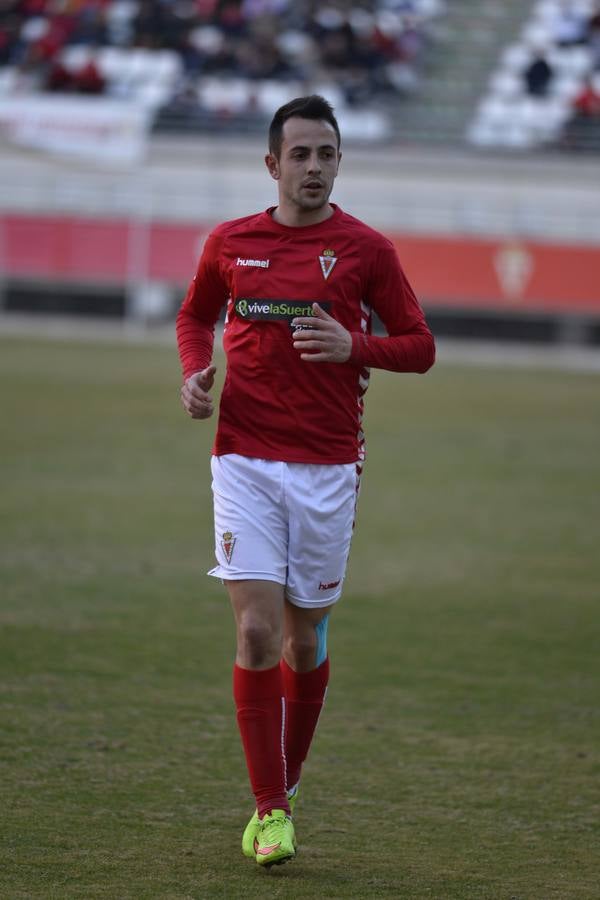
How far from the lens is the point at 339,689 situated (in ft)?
19.5

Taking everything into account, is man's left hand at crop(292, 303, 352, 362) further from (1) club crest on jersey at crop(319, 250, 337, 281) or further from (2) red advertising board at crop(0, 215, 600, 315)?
(2) red advertising board at crop(0, 215, 600, 315)

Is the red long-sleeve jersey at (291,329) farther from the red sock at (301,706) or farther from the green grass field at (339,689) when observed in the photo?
the green grass field at (339,689)

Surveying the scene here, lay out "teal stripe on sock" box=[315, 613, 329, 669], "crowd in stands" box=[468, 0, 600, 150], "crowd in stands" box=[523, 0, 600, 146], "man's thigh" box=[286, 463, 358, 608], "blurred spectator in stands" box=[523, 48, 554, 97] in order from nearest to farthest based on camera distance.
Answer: "man's thigh" box=[286, 463, 358, 608] → "teal stripe on sock" box=[315, 613, 329, 669] → "crowd in stands" box=[523, 0, 600, 146] → "crowd in stands" box=[468, 0, 600, 150] → "blurred spectator in stands" box=[523, 48, 554, 97]

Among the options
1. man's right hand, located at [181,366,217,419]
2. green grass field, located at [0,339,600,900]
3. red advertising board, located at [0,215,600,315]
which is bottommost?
red advertising board, located at [0,215,600,315]

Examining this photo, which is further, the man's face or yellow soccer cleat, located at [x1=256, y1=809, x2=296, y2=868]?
the man's face

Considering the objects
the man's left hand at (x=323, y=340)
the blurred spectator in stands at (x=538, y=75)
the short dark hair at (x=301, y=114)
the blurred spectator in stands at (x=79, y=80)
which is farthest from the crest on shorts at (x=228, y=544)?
the blurred spectator in stands at (x=79, y=80)

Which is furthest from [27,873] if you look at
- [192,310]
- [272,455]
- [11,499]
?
[11,499]

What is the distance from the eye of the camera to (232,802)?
4.46 m

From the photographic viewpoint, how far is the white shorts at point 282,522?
402 centimetres

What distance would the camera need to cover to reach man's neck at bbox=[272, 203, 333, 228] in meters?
4.06

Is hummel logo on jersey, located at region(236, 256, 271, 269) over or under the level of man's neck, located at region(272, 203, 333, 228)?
under

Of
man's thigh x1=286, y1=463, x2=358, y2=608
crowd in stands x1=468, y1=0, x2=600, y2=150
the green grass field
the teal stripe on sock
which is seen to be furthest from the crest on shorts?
crowd in stands x1=468, y1=0, x2=600, y2=150

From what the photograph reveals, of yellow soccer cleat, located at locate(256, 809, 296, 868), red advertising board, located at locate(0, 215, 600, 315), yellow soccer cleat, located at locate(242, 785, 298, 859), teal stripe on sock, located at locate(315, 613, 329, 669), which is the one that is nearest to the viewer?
yellow soccer cleat, located at locate(256, 809, 296, 868)

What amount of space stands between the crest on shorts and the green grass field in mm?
811
